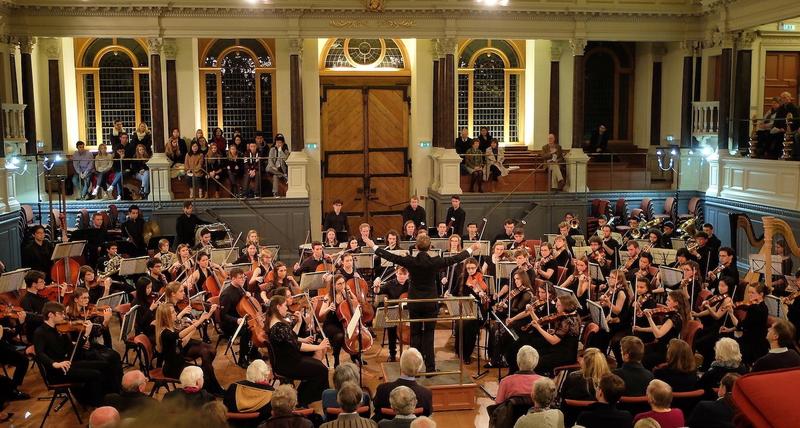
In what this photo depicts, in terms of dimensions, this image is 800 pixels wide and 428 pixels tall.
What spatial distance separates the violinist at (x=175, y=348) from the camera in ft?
28.4

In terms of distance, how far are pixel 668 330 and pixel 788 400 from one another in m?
7.57

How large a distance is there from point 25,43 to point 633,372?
1450cm

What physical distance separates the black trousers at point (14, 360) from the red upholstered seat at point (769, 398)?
9.11 metres

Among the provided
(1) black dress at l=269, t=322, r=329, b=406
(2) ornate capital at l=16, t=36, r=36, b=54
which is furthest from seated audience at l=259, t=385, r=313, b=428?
(2) ornate capital at l=16, t=36, r=36, b=54

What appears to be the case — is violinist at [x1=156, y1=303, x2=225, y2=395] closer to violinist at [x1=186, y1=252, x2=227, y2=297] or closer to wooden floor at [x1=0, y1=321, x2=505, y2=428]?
wooden floor at [x1=0, y1=321, x2=505, y2=428]

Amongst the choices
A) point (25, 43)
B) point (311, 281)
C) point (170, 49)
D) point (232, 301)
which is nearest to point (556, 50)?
point (170, 49)

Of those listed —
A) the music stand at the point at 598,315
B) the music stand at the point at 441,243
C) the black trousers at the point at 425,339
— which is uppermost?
the music stand at the point at 441,243

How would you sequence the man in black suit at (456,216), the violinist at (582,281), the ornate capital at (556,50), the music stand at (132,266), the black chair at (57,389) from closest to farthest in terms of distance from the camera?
the black chair at (57,389), the violinist at (582,281), the music stand at (132,266), the man in black suit at (456,216), the ornate capital at (556,50)

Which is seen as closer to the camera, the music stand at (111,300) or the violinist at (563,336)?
the violinist at (563,336)

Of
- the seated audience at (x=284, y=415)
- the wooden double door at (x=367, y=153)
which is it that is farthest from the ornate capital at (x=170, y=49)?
the seated audience at (x=284, y=415)

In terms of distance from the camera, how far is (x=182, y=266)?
38.3 feet

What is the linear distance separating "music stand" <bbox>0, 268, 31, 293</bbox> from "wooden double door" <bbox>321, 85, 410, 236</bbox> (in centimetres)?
930

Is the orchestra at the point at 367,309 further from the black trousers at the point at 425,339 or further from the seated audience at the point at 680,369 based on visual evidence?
the seated audience at the point at 680,369

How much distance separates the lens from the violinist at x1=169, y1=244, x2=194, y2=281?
37.9 feet
